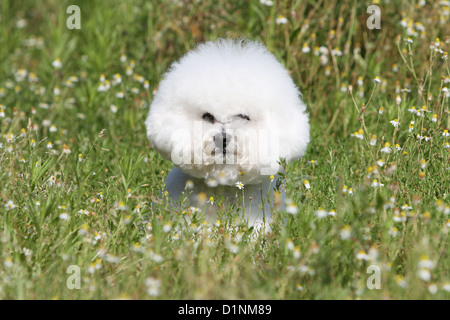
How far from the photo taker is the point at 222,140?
319cm

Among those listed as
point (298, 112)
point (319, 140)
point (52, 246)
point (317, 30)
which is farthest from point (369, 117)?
point (52, 246)

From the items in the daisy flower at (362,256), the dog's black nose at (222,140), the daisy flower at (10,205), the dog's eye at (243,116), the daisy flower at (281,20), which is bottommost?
the daisy flower at (362,256)

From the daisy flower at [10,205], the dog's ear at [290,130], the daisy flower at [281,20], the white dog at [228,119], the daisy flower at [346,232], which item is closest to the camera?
the daisy flower at [346,232]

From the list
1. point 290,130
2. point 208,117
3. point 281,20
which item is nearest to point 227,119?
point 208,117

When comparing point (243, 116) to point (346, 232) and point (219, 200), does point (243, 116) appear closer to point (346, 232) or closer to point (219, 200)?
point (219, 200)

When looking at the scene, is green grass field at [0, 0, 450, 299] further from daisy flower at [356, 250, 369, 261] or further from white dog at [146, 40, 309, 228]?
white dog at [146, 40, 309, 228]

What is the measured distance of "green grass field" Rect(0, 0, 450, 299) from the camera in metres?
2.71

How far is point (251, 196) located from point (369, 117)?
5.74 feet

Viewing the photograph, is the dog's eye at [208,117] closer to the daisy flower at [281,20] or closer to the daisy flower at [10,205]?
the daisy flower at [10,205]

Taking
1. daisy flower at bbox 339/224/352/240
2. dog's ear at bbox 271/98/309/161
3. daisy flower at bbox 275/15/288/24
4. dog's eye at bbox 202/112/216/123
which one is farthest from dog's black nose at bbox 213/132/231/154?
daisy flower at bbox 275/15/288/24

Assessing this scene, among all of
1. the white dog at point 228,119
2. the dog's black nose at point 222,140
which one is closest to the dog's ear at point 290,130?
the white dog at point 228,119

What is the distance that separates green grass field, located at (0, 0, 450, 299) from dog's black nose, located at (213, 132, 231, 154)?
0.33m

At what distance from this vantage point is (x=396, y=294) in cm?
258

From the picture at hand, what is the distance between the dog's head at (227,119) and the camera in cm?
323
